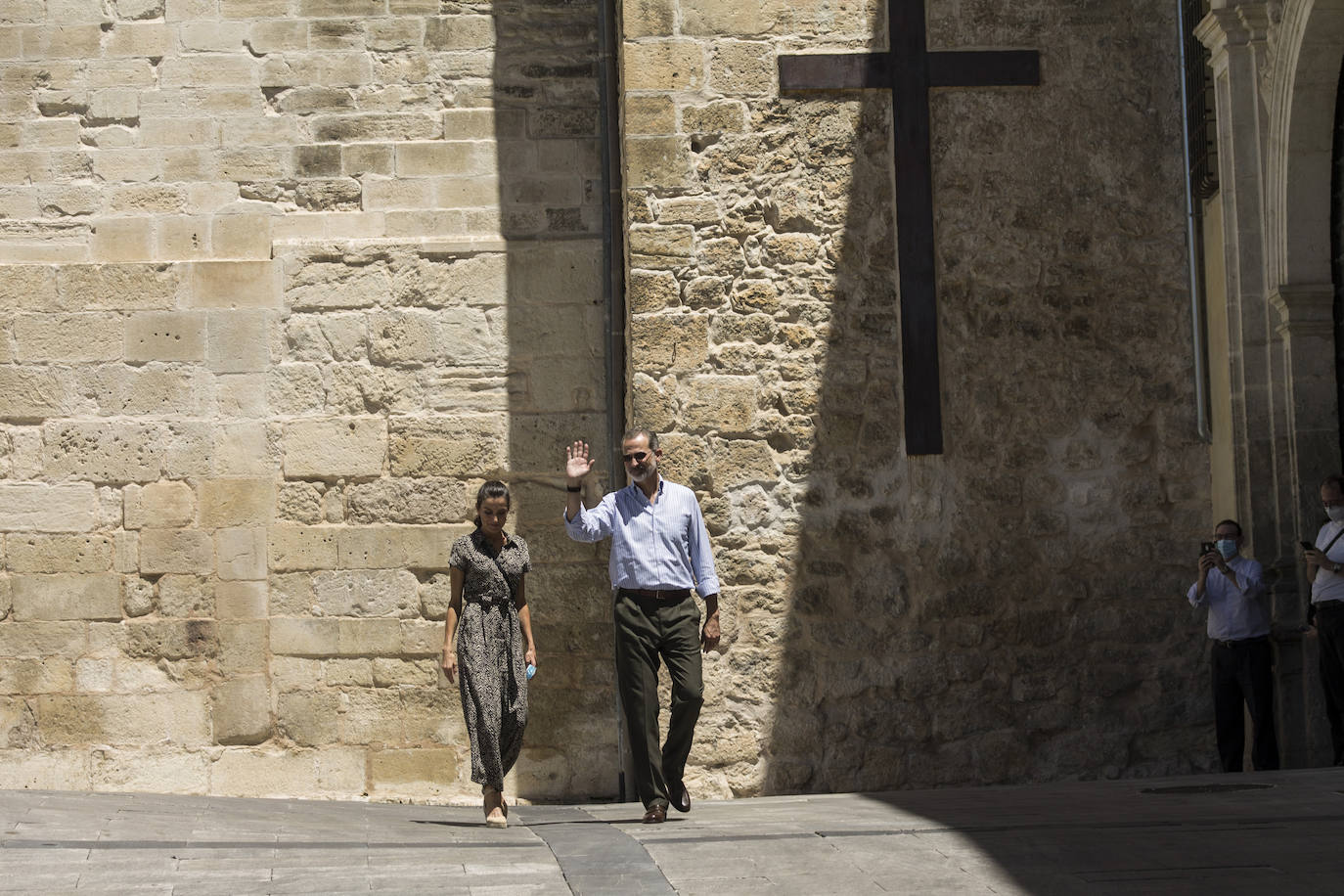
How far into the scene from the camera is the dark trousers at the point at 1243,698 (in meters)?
7.00

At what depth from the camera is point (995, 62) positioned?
7.54m

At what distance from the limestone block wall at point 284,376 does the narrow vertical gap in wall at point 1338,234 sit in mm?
3354

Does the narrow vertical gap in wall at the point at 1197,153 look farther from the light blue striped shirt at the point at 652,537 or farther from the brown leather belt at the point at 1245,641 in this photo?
the light blue striped shirt at the point at 652,537

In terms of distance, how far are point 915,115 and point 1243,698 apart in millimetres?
3034

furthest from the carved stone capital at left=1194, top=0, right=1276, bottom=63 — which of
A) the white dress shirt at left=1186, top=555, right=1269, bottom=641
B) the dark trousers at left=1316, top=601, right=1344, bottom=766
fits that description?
the dark trousers at left=1316, top=601, right=1344, bottom=766

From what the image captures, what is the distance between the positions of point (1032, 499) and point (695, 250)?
193 cm

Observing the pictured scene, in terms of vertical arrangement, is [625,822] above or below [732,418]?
below

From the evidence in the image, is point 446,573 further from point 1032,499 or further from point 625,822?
point 1032,499

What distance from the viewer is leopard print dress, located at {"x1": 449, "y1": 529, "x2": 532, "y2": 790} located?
5.83 metres

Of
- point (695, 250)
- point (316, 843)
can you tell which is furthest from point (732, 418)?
point (316, 843)

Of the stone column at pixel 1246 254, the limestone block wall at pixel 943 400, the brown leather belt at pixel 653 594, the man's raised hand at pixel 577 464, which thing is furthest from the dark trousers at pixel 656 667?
the stone column at pixel 1246 254

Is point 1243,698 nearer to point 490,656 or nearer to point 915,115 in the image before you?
point 915,115

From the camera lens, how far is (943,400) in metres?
7.40

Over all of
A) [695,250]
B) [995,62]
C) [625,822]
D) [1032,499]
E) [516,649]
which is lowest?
[625,822]
